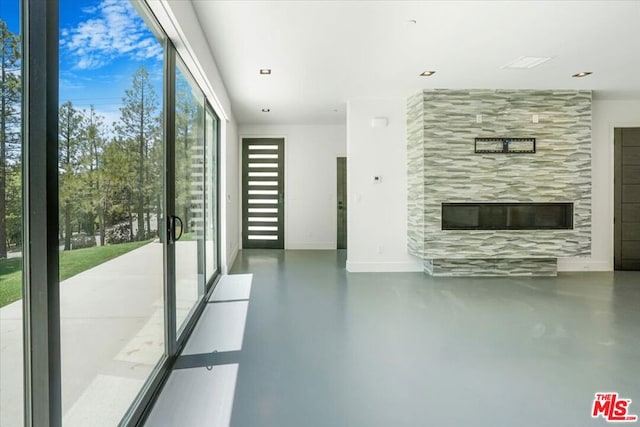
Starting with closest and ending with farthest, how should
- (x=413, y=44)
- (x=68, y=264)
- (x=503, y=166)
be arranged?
(x=68, y=264)
(x=413, y=44)
(x=503, y=166)

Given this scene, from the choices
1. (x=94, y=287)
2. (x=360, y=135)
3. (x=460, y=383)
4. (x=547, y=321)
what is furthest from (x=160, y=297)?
(x=360, y=135)

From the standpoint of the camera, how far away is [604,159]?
238 inches

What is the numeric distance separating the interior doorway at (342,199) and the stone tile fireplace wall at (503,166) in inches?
114

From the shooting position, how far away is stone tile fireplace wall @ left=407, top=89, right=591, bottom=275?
535 centimetres

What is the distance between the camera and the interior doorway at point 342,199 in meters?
8.18

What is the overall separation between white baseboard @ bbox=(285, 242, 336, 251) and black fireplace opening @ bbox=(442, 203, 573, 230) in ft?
10.8

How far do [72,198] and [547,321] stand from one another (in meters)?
3.95

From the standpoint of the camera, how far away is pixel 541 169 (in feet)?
17.7

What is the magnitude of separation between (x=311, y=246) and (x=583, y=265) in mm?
4997

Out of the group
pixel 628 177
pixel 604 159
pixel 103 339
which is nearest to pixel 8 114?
pixel 103 339

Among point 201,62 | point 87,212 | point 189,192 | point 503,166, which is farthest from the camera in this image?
point 503,166

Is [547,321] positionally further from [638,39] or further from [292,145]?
[292,145]

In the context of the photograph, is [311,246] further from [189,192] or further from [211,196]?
[189,192]

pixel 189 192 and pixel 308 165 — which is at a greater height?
pixel 308 165
